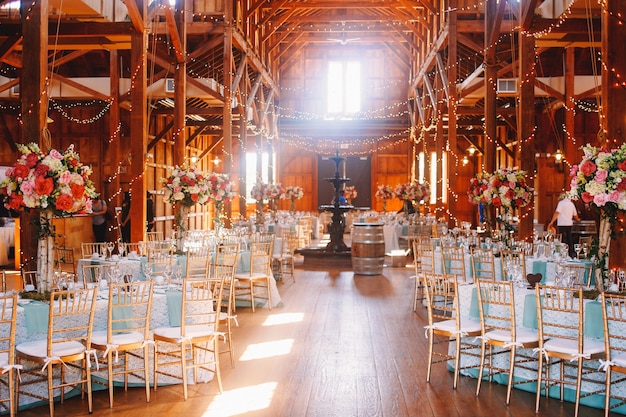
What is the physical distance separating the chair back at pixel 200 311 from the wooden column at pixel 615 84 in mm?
4188

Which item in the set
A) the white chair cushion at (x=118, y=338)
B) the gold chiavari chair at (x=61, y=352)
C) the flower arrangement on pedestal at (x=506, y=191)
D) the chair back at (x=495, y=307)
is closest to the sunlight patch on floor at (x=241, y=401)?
the white chair cushion at (x=118, y=338)

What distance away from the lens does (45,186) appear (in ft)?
16.6

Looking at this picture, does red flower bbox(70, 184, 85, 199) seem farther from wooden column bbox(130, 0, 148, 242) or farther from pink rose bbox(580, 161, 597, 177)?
wooden column bbox(130, 0, 148, 242)

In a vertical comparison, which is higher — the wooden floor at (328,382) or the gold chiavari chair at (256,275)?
the gold chiavari chair at (256,275)

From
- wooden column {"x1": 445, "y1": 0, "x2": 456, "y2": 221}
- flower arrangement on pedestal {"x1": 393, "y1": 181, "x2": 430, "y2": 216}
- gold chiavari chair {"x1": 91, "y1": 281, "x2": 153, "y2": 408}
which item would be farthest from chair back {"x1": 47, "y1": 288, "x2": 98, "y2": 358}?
flower arrangement on pedestal {"x1": 393, "y1": 181, "x2": 430, "y2": 216}

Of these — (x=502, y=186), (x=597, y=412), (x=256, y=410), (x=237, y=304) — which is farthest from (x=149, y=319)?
(x=502, y=186)

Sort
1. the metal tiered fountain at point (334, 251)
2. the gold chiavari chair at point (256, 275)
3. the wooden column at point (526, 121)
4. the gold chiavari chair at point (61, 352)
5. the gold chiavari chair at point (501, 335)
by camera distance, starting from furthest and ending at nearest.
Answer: the metal tiered fountain at point (334, 251), the wooden column at point (526, 121), the gold chiavari chair at point (256, 275), the gold chiavari chair at point (501, 335), the gold chiavari chair at point (61, 352)

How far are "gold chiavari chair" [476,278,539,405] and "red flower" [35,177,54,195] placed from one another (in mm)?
3287

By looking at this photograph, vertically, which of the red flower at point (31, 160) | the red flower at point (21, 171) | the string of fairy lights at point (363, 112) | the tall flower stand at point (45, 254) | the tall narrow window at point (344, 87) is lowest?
the tall flower stand at point (45, 254)

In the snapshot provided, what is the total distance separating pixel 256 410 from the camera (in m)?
4.63

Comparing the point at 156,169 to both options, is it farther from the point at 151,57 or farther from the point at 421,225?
the point at 421,225

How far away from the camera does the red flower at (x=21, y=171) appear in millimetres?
5078

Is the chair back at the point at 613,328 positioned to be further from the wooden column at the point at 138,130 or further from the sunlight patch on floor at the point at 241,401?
the wooden column at the point at 138,130

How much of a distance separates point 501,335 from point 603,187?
133 cm
